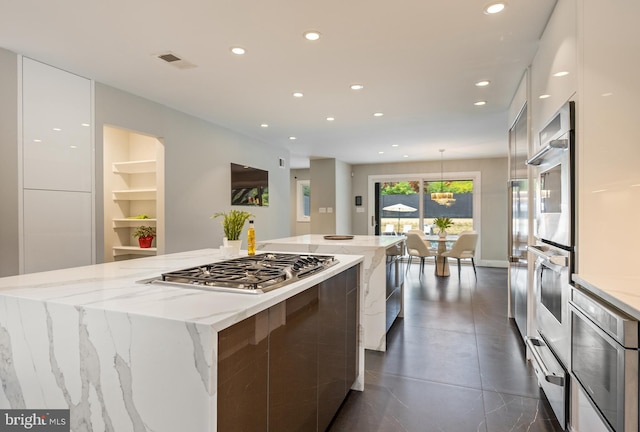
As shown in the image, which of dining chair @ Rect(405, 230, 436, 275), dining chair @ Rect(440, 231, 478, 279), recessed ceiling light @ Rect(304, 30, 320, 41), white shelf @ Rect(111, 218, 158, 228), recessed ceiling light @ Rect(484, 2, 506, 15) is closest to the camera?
recessed ceiling light @ Rect(484, 2, 506, 15)

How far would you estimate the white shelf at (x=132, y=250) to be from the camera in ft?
14.8

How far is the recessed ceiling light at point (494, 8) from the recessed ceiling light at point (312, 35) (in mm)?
1118

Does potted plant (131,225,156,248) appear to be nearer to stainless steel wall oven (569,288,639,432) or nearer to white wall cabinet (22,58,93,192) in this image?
white wall cabinet (22,58,93,192)

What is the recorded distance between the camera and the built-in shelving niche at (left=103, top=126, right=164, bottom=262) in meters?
4.67

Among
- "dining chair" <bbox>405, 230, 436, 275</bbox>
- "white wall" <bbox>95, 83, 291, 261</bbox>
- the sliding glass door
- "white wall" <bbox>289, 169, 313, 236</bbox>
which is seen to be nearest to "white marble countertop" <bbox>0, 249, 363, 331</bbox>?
"white wall" <bbox>95, 83, 291, 261</bbox>

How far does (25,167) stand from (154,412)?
295 centimetres

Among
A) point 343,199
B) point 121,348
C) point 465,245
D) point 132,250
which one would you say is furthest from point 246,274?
point 343,199

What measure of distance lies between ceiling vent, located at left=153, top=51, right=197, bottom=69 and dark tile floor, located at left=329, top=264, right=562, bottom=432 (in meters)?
2.93

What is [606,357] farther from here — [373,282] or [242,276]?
[373,282]

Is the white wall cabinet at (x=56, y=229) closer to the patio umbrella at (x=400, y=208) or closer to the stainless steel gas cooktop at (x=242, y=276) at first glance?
the stainless steel gas cooktop at (x=242, y=276)

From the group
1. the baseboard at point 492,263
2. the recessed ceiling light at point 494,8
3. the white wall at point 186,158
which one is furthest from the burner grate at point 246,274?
the baseboard at point 492,263

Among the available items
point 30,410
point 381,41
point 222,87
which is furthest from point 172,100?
point 30,410

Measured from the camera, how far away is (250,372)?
1182 mm

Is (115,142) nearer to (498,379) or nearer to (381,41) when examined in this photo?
(381,41)
